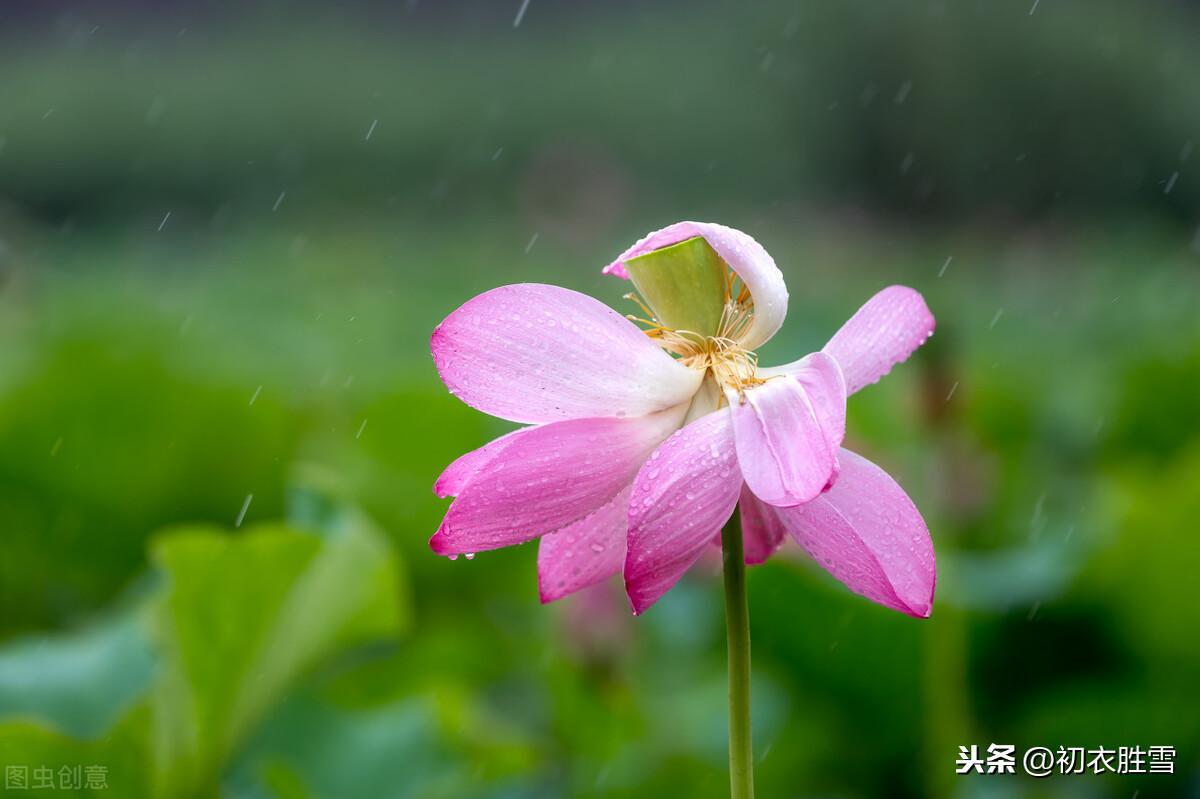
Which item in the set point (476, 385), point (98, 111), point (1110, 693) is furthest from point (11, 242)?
point (98, 111)

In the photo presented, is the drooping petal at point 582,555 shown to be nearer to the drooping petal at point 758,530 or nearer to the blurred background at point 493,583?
the drooping petal at point 758,530

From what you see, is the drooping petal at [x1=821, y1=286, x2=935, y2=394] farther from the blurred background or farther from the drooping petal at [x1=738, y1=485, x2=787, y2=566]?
the blurred background

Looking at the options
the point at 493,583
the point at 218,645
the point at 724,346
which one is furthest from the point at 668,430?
the point at 493,583

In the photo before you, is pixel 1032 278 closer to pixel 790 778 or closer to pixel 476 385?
pixel 790 778

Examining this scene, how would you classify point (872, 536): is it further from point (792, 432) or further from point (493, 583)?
point (493, 583)

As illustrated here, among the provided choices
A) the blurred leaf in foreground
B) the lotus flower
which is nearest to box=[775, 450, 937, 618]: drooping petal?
the lotus flower

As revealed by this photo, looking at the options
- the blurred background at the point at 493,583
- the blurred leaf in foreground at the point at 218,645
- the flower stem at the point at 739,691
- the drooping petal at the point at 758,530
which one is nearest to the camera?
the flower stem at the point at 739,691

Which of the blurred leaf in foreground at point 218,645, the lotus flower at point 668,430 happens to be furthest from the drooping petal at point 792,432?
the blurred leaf in foreground at point 218,645
